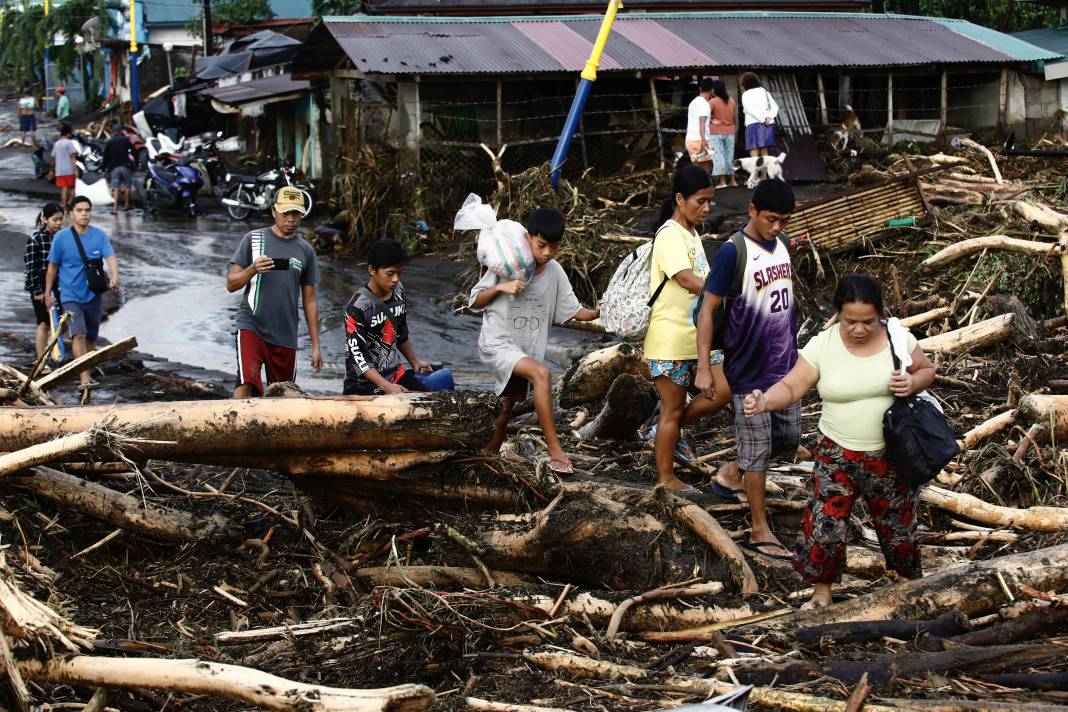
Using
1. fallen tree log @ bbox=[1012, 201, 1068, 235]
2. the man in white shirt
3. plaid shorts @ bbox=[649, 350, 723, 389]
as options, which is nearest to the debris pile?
plaid shorts @ bbox=[649, 350, 723, 389]

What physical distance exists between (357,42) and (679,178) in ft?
41.8

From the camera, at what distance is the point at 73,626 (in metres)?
4.11

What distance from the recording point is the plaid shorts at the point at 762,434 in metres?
5.55

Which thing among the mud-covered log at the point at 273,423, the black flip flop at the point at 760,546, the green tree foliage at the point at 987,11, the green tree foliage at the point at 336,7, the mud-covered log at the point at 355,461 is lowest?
the black flip flop at the point at 760,546

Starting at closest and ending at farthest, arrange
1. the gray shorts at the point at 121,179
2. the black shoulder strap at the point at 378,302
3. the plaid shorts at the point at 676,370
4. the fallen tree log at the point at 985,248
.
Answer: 1. the plaid shorts at the point at 676,370
2. the black shoulder strap at the point at 378,302
3. the fallen tree log at the point at 985,248
4. the gray shorts at the point at 121,179

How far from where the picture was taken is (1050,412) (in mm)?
6578

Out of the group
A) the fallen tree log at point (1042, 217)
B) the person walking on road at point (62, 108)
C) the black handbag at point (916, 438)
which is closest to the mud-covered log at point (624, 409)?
the black handbag at point (916, 438)

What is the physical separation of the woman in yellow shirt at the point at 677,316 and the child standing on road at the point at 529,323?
47 cm

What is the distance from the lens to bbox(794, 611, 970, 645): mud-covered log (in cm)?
428

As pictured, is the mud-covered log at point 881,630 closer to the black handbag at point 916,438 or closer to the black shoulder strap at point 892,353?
the black handbag at point 916,438

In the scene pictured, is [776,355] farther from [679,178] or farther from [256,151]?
[256,151]

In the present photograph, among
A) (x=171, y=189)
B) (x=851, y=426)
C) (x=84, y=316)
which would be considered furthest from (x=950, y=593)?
(x=171, y=189)

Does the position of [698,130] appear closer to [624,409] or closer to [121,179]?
[624,409]

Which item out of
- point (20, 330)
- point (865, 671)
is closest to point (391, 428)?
point (865, 671)
